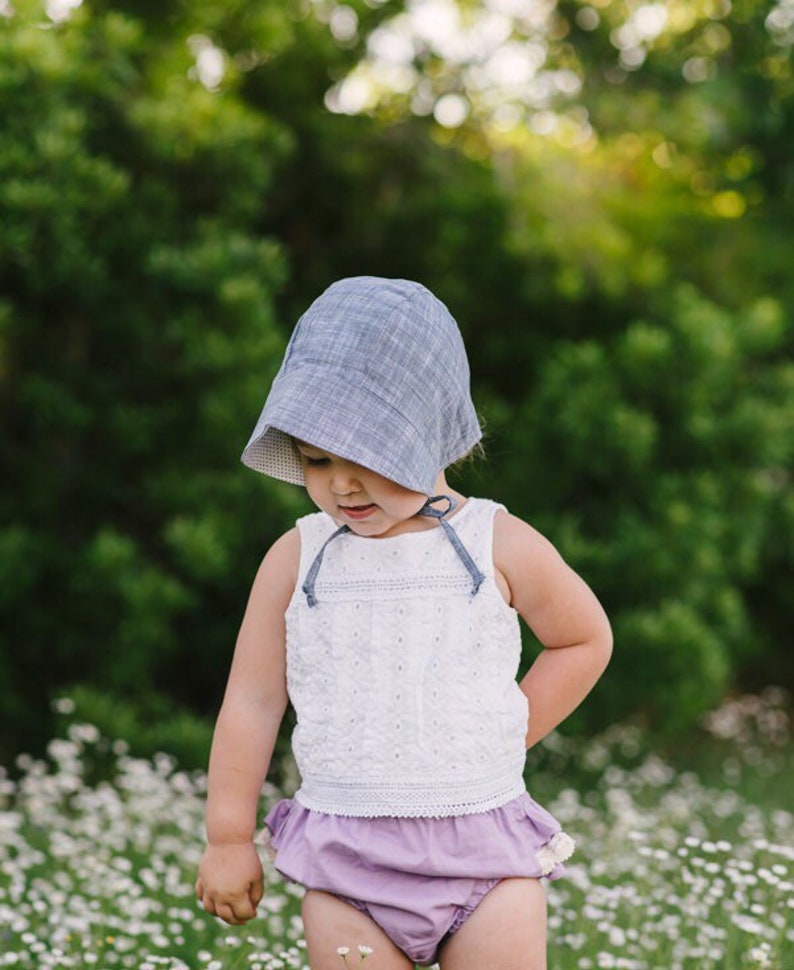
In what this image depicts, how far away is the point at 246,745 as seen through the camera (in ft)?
8.98

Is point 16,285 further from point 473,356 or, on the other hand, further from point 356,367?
point 356,367

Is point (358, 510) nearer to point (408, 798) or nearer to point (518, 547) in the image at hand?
point (518, 547)

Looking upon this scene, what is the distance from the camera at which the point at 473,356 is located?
24.0ft

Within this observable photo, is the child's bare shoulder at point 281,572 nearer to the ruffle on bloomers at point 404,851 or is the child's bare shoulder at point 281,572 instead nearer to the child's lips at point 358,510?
the child's lips at point 358,510


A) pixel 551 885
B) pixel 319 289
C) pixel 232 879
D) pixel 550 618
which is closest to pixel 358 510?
pixel 550 618

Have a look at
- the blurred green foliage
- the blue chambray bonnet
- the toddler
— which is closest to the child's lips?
the toddler

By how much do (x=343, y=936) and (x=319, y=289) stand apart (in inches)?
186

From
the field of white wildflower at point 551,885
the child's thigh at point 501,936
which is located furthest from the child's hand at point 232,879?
the child's thigh at point 501,936

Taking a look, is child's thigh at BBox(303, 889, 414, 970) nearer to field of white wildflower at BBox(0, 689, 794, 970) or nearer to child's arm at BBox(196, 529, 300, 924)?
field of white wildflower at BBox(0, 689, 794, 970)

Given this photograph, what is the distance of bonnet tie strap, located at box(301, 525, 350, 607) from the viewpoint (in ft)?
8.71

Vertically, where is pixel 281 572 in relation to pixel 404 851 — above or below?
above

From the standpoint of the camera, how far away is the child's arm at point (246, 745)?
2.74 meters

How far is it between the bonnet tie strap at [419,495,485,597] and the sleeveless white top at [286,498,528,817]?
13 mm

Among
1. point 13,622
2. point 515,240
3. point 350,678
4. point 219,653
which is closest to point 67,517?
point 13,622
